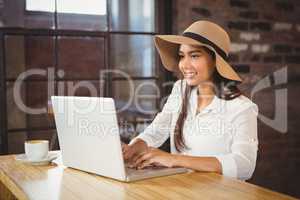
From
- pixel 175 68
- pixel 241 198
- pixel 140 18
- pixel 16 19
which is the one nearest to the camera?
pixel 241 198

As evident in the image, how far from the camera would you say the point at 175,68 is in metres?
2.18

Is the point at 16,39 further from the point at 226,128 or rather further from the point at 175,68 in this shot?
the point at 226,128

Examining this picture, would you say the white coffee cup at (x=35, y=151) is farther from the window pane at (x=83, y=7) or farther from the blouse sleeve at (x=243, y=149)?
the window pane at (x=83, y=7)

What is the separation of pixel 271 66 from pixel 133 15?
121 centimetres

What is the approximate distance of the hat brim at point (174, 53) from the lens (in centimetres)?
179

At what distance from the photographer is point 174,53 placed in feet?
6.94

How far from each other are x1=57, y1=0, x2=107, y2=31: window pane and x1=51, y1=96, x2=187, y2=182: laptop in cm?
133

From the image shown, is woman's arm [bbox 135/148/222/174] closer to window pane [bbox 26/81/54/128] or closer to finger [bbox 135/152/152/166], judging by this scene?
finger [bbox 135/152/152/166]

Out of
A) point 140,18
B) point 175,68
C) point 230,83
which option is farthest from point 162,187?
point 140,18

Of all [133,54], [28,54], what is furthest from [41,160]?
[133,54]

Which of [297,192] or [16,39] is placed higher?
[16,39]

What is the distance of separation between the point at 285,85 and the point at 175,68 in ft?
5.26

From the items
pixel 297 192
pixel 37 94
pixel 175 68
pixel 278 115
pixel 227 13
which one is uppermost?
pixel 227 13

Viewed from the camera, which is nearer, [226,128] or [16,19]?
[226,128]
